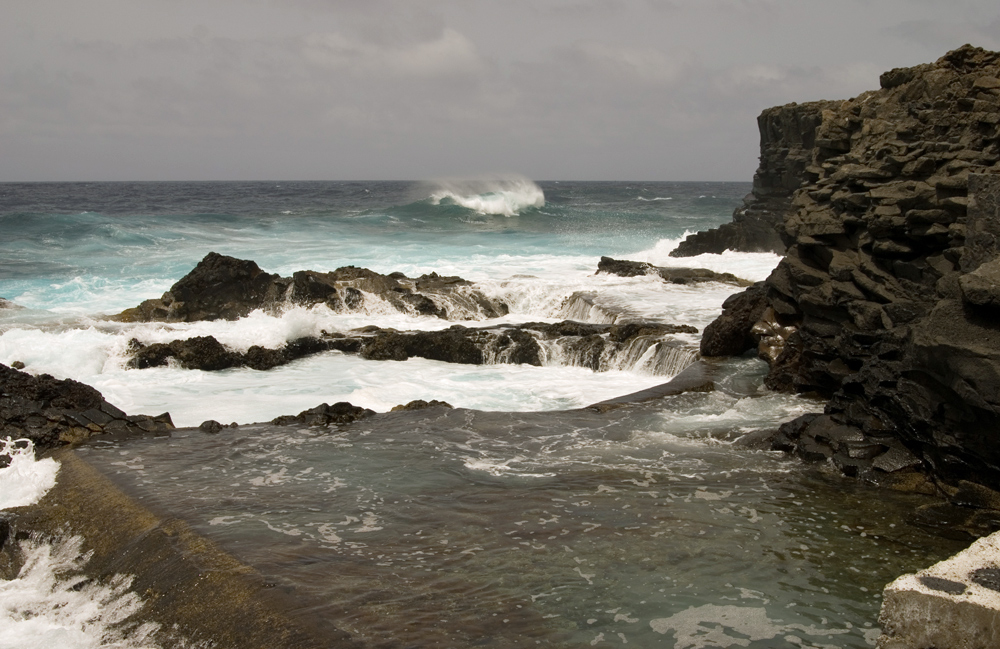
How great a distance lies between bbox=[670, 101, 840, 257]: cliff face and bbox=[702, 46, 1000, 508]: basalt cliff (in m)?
14.5

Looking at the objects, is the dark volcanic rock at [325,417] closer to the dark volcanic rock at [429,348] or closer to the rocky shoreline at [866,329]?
the rocky shoreline at [866,329]

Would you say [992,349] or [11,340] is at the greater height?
[992,349]

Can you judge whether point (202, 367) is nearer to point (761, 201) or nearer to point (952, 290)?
point (952, 290)


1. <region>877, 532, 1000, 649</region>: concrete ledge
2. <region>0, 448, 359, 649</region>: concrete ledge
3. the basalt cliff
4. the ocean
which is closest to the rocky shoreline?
the basalt cliff

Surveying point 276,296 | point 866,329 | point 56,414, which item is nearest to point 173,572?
point 56,414

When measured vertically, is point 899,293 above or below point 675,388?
above

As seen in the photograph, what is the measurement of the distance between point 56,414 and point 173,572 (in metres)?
4.33

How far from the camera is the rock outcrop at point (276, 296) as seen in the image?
17766 millimetres

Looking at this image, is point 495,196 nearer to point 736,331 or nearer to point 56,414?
point 736,331

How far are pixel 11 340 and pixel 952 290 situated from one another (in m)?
14.9

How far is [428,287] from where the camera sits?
794 inches

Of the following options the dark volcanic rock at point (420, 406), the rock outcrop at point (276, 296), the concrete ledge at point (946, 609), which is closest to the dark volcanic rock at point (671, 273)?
the rock outcrop at point (276, 296)

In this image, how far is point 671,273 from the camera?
21.9 m

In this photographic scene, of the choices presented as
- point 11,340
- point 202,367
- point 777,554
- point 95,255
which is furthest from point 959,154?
point 95,255
